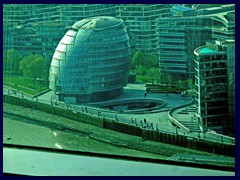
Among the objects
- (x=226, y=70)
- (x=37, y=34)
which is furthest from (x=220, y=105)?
(x=37, y=34)

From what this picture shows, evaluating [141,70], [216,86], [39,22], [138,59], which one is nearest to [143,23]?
[138,59]

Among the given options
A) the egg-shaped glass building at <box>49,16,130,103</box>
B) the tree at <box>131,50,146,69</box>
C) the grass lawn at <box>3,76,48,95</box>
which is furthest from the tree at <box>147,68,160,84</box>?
the grass lawn at <box>3,76,48,95</box>

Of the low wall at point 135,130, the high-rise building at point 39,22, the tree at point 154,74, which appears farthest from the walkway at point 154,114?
the high-rise building at point 39,22

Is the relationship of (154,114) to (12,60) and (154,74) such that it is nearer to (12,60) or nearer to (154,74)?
(154,74)

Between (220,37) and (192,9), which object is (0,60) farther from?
(192,9)

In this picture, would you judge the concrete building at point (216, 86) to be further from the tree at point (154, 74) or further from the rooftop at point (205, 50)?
the tree at point (154, 74)

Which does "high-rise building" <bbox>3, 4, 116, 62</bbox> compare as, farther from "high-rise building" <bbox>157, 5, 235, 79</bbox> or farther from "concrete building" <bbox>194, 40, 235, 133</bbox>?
"concrete building" <bbox>194, 40, 235, 133</bbox>
